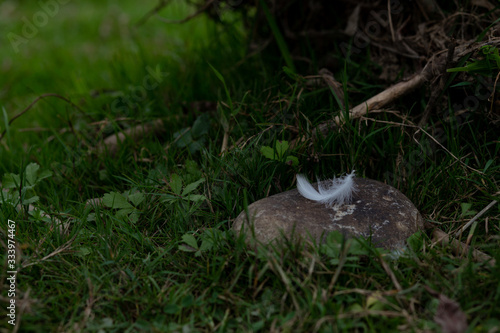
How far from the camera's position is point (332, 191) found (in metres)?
2.16

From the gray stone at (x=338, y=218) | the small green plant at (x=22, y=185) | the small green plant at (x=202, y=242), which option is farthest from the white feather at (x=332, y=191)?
the small green plant at (x=22, y=185)

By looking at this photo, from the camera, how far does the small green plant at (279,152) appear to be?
7.41ft

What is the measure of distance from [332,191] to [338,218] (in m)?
0.17

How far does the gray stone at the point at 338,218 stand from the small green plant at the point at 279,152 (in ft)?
0.64

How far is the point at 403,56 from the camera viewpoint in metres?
2.83

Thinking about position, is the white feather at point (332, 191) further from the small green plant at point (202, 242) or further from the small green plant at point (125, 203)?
the small green plant at point (125, 203)

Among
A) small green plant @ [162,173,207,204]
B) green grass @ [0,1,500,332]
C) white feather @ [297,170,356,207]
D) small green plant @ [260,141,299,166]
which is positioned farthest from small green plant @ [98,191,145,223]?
white feather @ [297,170,356,207]

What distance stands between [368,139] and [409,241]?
0.68 meters

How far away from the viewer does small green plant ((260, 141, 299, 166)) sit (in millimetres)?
2258

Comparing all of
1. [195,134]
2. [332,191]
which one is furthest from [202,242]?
[195,134]

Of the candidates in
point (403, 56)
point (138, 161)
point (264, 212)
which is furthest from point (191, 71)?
point (264, 212)

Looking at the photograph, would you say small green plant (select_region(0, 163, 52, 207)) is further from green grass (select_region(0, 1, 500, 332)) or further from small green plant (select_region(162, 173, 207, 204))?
small green plant (select_region(162, 173, 207, 204))

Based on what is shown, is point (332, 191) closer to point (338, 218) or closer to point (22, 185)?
point (338, 218)

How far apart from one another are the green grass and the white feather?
0.18 meters
